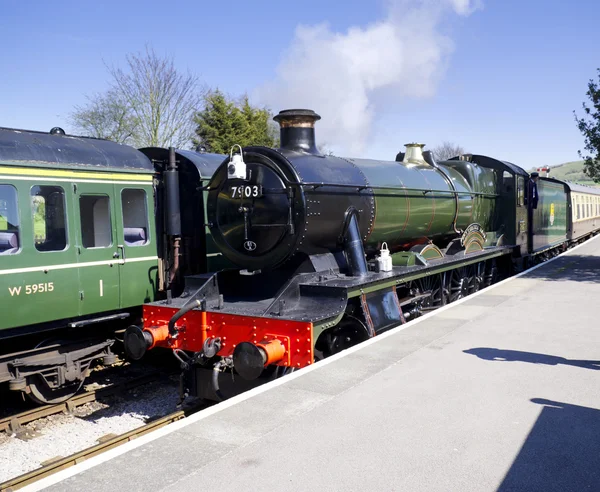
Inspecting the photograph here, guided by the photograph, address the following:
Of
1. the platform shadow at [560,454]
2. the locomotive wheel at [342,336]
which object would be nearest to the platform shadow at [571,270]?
the locomotive wheel at [342,336]

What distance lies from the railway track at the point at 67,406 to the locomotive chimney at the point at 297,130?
3807 mm

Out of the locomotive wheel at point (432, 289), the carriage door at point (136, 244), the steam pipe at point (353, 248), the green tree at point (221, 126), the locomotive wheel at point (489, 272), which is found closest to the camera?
the steam pipe at point (353, 248)

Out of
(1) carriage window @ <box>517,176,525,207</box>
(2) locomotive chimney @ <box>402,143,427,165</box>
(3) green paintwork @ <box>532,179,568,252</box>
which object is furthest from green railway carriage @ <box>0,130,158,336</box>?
(3) green paintwork @ <box>532,179,568,252</box>

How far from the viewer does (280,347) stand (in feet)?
17.2

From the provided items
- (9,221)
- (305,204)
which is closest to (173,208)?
(9,221)

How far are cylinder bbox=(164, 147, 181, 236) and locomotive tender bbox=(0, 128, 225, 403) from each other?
0.02m

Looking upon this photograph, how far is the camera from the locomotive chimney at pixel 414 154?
907 centimetres

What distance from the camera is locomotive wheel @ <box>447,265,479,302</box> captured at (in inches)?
368

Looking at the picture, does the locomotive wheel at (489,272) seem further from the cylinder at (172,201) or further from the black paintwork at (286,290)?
the cylinder at (172,201)

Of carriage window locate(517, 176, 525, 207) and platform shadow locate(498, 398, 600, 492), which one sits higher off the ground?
carriage window locate(517, 176, 525, 207)

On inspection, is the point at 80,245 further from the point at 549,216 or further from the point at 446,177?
the point at 549,216

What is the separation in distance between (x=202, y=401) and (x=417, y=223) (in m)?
3.95

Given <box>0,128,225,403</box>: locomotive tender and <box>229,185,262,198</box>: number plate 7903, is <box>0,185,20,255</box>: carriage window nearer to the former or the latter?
<box>0,128,225,403</box>: locomotive tender

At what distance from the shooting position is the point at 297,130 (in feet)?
21.4
